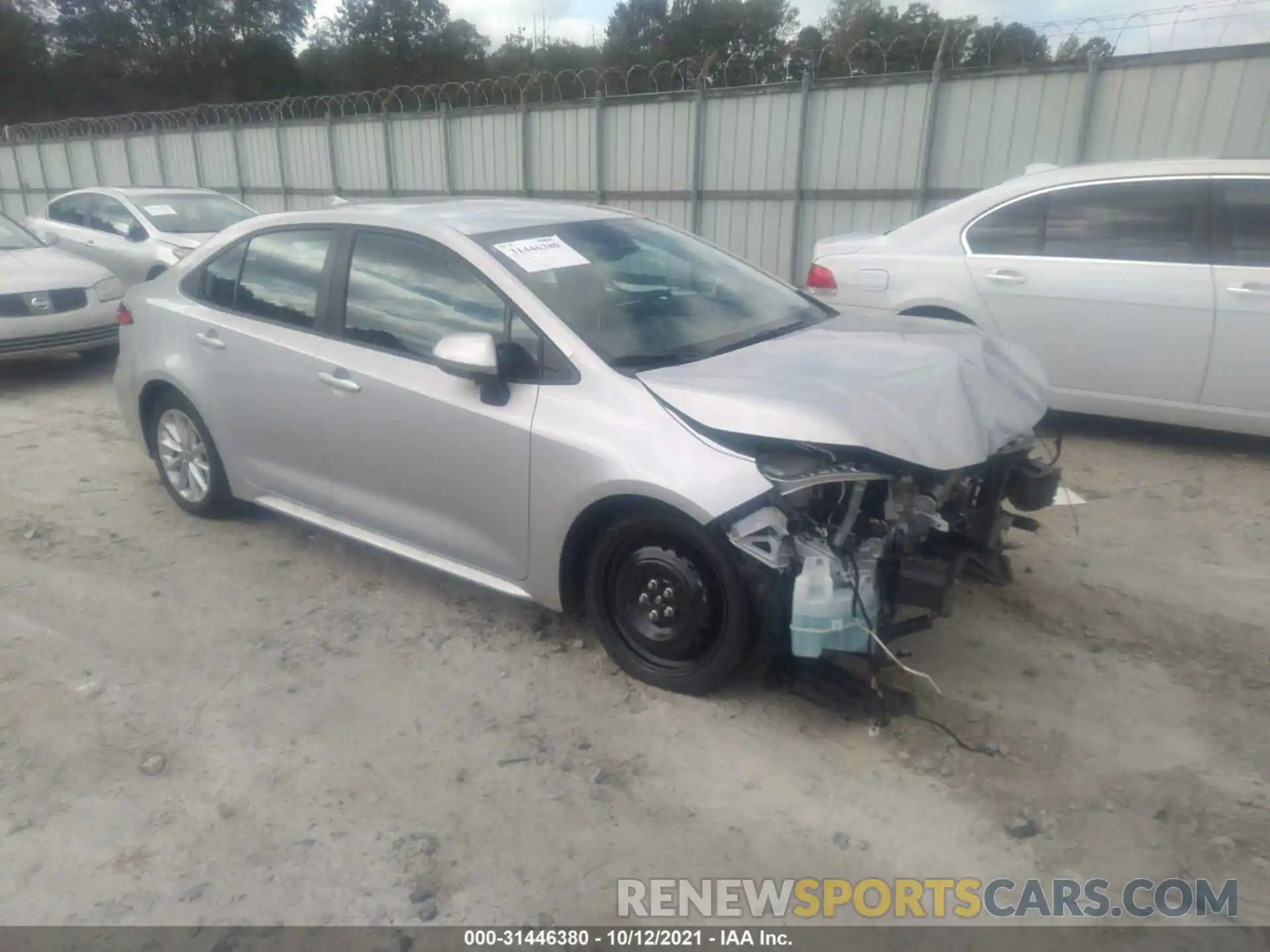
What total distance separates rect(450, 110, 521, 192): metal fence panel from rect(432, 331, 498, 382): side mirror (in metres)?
10.1

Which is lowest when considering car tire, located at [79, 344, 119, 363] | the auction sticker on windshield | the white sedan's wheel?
car tire, located at [79, 344, 119, 363]

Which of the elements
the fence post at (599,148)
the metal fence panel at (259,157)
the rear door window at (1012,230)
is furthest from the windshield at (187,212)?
the rear door window at (1012,230)

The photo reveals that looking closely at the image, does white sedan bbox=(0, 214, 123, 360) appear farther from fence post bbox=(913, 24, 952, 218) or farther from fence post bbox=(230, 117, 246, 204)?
fence post bbox=(230, 117, 246, 204)

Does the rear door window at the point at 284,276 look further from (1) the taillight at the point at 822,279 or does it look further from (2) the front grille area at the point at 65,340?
(2) the front grille area at the point at 65,340

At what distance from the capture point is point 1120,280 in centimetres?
536

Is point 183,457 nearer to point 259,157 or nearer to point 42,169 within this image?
point 259,157

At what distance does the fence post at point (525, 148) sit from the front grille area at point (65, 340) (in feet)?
18.9

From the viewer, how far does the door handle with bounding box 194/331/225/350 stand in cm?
440

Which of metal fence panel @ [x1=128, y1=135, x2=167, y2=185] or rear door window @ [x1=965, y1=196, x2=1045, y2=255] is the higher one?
rear door window @ [x1=965, y1=196, x2=1045, y2=255]

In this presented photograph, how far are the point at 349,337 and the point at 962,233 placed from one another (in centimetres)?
396

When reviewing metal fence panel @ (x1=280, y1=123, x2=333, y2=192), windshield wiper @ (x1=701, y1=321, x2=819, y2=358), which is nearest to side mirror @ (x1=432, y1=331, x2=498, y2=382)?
windshield wiper @ (x1=701, y1=321, x2=819, y2=358)

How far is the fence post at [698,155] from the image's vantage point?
34.7 feet

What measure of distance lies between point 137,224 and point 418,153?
4.74 m

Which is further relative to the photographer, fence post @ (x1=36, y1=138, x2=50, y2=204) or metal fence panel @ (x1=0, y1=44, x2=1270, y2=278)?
fence post @ (x1=36, y1=138, x2=50, y2=204)
